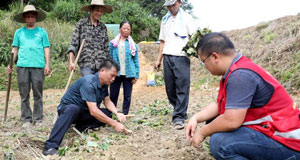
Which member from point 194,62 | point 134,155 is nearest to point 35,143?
point 134,155

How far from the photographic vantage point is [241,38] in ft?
39.9

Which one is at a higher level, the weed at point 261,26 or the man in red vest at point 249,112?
the weed at point 261,26

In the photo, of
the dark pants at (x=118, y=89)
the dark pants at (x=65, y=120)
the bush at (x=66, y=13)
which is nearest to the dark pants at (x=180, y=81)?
the dark pants at (x=118, y=89)

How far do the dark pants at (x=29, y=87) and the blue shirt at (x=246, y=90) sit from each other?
11.0 feet

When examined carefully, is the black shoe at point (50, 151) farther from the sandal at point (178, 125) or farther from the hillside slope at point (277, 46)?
the hillside slope at point (277, 46)

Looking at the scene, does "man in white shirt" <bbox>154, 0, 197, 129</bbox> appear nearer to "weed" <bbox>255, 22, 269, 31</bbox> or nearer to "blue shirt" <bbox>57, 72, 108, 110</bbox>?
"blue shirt" <bbox>57, 72, 108, 110</bbox>

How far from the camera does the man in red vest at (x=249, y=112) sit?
83.5 inches

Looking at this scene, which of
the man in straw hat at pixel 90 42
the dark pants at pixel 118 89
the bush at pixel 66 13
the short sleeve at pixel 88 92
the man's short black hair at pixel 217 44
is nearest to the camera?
the man's short black hair at pixel 217 44

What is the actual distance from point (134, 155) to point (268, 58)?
713cm

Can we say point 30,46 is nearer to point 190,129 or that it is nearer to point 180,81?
point 180,81

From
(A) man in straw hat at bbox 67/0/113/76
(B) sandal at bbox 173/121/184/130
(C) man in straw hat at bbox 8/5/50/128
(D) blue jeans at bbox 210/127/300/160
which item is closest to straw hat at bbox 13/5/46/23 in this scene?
(C) man in straw hat at bbox 8/5/50/128

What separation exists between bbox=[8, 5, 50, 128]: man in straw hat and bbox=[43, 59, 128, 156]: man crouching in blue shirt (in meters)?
1.20

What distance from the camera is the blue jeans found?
219 centimetres

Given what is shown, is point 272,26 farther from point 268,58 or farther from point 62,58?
point 62,58
